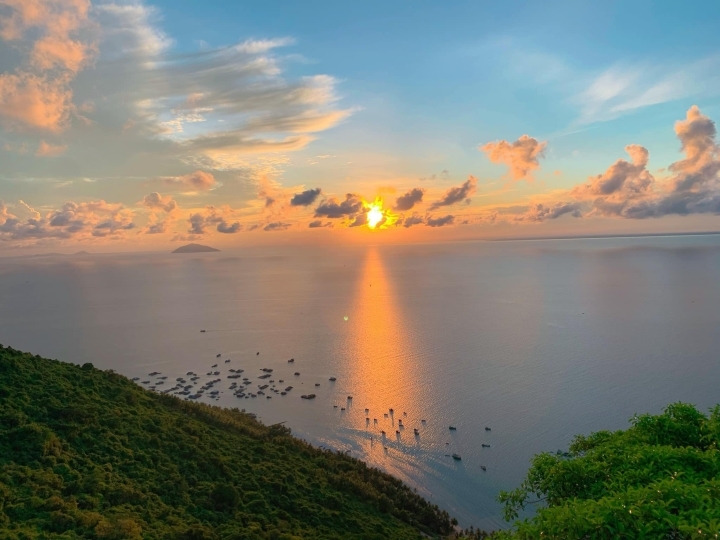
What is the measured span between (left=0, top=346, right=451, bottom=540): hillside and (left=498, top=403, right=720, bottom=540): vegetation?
40.5 ft

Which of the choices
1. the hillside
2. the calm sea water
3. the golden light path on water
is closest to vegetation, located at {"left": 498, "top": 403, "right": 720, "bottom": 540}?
the hillside

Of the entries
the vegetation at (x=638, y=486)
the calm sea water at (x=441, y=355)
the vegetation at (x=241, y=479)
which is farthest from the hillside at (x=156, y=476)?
the vegetation at (x=638, y=486)

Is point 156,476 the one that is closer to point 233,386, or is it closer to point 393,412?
point 393,412

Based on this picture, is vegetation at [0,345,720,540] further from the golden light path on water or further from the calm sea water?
the calm sea water

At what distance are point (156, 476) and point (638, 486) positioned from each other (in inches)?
801

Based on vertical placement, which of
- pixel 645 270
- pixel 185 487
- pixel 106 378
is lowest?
pixel 645 270

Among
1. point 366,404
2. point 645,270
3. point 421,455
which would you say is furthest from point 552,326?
point 645,270

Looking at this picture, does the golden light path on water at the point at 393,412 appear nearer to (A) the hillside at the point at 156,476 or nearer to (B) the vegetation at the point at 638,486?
(A) the hillside at the point at 156,476

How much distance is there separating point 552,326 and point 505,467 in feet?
151

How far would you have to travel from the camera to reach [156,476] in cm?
2122

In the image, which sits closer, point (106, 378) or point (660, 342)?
point (106, 378)

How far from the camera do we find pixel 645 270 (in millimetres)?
146625

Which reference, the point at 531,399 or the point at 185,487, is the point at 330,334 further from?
the point at 185,487

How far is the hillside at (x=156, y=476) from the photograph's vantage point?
16891 millimetres
